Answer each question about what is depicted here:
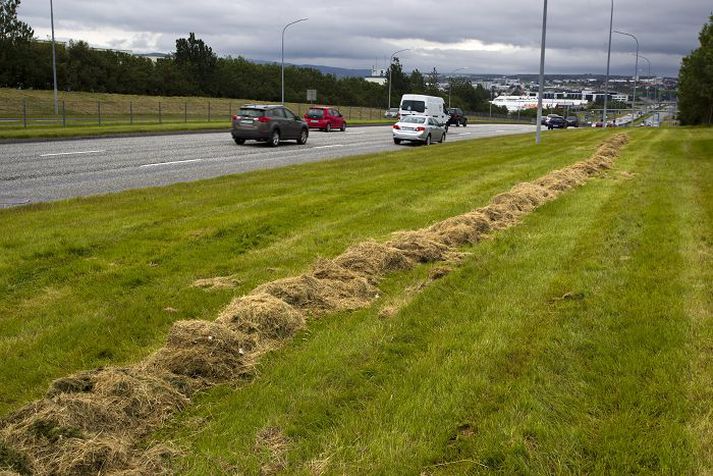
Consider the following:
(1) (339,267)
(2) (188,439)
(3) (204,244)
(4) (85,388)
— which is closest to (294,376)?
(2) (188,439)

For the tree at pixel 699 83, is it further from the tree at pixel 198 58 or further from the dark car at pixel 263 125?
the tree at pixel 198 58

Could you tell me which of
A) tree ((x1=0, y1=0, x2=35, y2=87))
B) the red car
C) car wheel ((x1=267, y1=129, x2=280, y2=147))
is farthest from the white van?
tree ((x1=0, y1=0, x2=35, y2=87))

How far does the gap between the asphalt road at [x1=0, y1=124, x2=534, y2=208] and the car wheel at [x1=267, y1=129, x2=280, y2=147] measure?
269mm

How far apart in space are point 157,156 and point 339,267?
1571 centimetres

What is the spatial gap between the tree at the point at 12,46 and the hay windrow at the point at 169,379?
72.1 meters

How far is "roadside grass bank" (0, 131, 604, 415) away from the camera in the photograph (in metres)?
4.83

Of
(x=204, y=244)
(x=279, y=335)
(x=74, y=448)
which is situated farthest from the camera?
(x=204, y=244)

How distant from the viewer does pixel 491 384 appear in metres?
4.09

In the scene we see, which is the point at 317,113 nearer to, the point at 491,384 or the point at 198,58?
the point at 491,384

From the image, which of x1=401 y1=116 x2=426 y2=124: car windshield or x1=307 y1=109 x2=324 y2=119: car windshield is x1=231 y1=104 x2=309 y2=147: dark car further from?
x1=307 y1=109 x2=324 y2=119: car windshield

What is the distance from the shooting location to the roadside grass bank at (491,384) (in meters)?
3.34

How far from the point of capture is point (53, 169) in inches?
651

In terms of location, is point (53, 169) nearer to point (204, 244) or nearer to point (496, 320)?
point (204, 244)

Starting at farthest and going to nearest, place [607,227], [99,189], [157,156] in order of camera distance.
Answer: [157,156] → [99,189] → [607,227]
